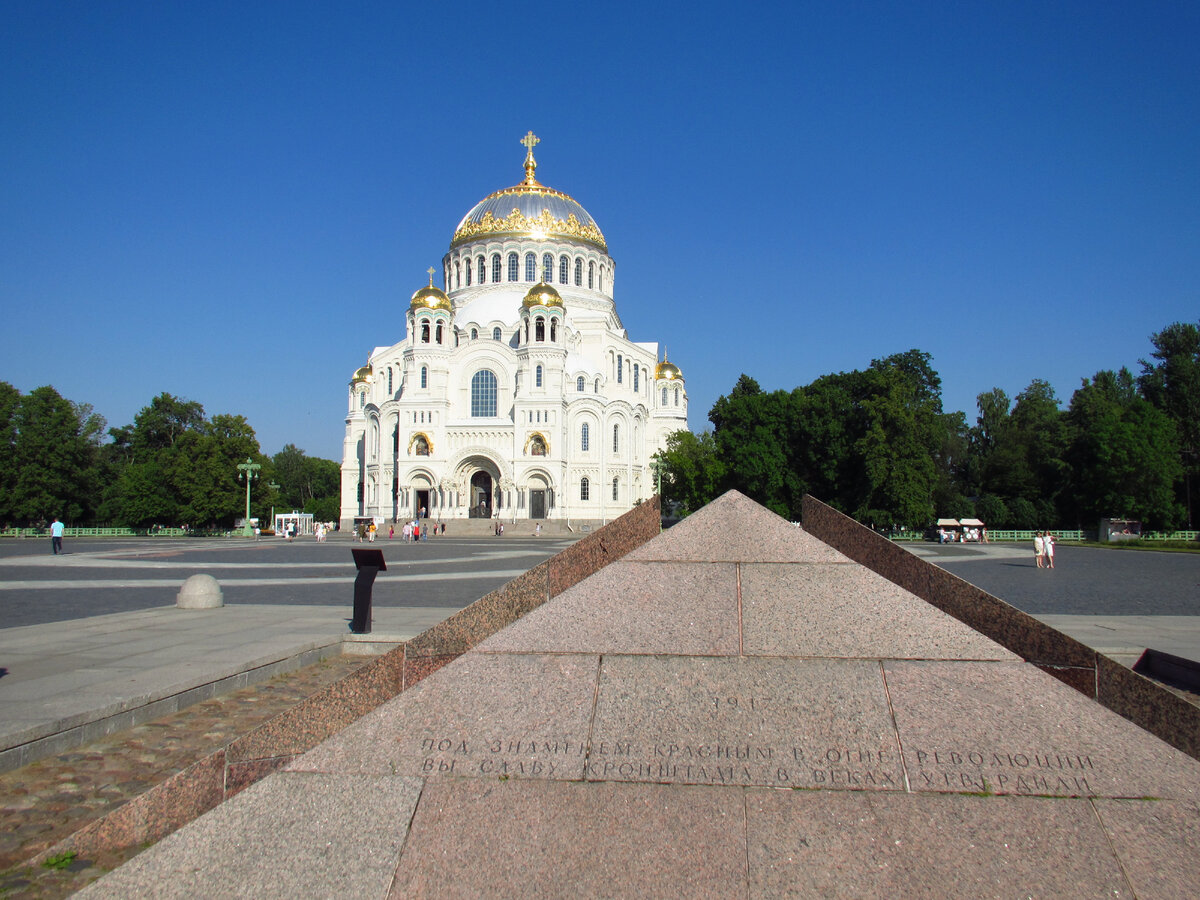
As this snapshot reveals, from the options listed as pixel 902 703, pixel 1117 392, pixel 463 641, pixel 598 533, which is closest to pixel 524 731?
pixel 463 641

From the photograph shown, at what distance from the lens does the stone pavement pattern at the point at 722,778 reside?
11.0 feet

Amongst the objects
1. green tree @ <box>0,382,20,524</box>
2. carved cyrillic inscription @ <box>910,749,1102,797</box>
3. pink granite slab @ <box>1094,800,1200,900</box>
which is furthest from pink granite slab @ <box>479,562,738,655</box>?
green tree @ <box>0,382,20,524</box>

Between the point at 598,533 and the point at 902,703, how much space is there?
1.94 meters

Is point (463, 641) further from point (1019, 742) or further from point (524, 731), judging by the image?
point (1019, 742)

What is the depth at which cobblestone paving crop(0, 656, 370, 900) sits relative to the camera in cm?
371

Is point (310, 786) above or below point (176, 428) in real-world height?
below

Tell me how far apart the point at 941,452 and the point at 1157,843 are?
198 feet

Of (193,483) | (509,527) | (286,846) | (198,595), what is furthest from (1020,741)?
(193,483)

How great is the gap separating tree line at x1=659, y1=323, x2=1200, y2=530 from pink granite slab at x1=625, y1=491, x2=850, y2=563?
33.7m

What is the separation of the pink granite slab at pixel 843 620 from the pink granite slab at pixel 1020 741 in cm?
16

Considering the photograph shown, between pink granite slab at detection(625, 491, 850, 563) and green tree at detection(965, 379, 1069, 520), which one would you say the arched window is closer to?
green tree at detection(965, 379, 1069, 520)

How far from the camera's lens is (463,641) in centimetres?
445

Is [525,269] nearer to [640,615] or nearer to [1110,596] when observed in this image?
[1110,596]

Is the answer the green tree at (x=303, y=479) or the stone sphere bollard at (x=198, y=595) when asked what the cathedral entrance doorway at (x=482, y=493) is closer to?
the green tree at (x=303, y=479)
